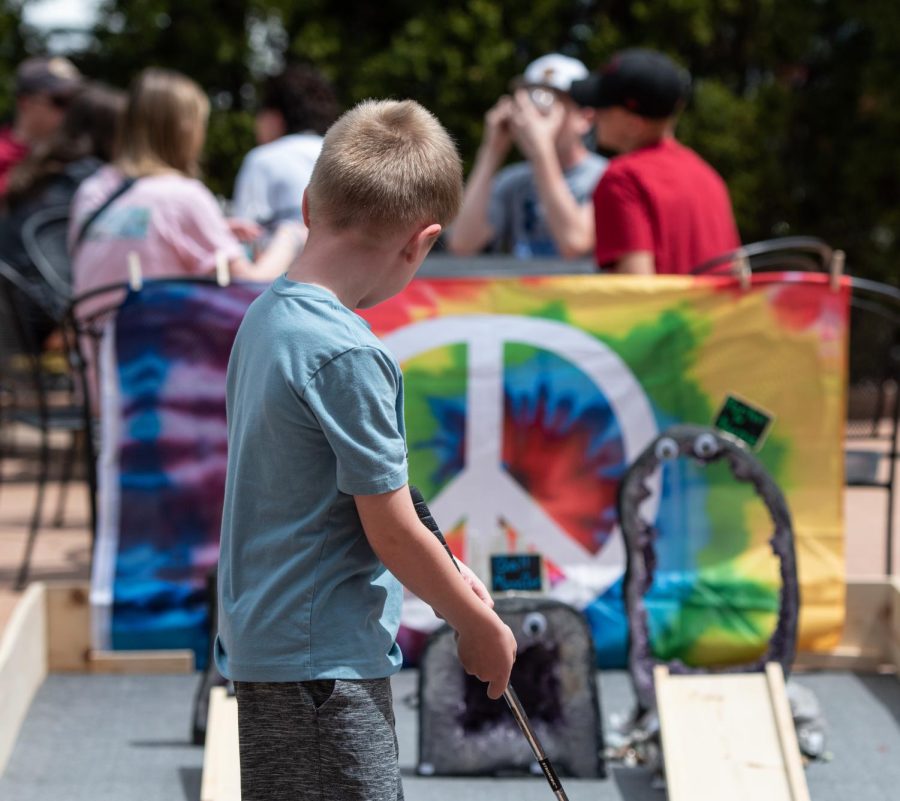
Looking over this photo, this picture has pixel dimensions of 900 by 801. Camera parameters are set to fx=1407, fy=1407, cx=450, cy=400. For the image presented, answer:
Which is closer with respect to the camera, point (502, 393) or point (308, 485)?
point (308, 485)

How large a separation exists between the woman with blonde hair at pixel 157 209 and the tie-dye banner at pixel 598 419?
0.75 metres

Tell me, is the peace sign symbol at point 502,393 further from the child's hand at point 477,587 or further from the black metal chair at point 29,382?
the child's hand at point 477,587

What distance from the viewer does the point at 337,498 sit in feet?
6.50

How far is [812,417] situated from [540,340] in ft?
2.67

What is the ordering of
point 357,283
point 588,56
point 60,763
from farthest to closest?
point 588,56, point 60,763, point 357,283

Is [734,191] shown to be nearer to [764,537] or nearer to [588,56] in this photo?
[588,56]

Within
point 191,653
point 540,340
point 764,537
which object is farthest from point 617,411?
point 191,653

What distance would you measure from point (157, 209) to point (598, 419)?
1.60 m

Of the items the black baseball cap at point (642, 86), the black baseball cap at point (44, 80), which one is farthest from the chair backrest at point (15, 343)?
the black baseball cap at point (642, 86)

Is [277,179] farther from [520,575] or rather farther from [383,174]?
[383,174]

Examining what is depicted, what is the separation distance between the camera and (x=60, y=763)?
11.6 ft

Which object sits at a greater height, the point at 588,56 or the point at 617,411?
the point at 588,56

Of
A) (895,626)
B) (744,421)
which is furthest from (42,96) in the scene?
(895,626)

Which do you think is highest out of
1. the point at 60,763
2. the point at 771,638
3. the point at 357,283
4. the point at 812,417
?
the point at 357,283
